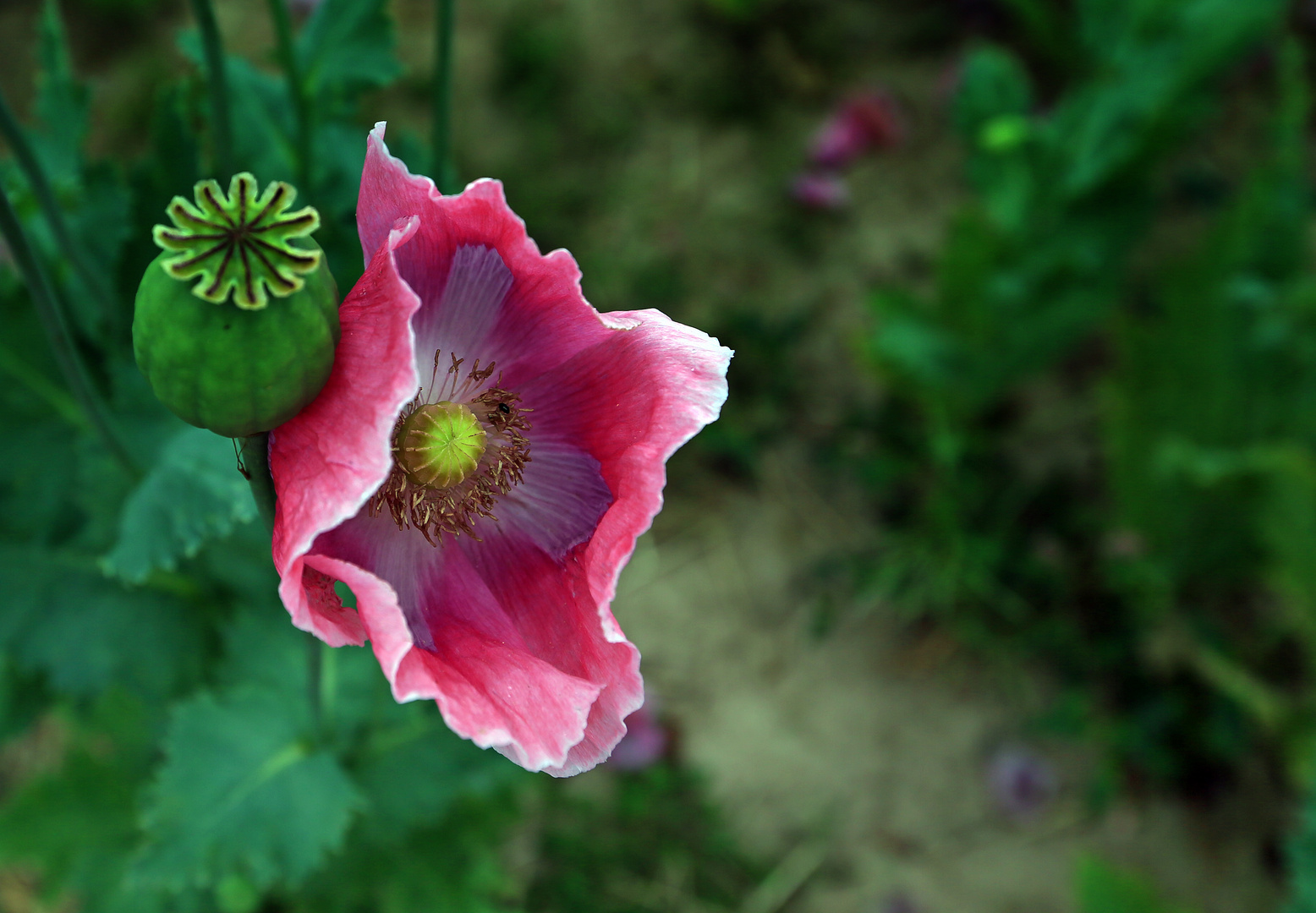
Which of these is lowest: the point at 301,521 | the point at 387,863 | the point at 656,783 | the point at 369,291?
the point at 656,783

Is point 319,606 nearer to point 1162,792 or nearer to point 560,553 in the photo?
point 560,553

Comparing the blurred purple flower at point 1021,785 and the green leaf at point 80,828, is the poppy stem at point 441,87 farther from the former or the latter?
the blurred purple flower at point 1021,785

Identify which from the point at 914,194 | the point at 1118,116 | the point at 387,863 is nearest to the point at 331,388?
the point at 387,863

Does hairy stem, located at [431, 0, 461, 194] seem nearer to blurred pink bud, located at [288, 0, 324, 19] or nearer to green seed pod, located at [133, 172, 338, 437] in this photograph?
green seed pod, located at [133, 172, 338, 437]

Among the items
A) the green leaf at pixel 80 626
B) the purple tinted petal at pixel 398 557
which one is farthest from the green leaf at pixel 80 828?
the purple tinted petal at pixel 398 557

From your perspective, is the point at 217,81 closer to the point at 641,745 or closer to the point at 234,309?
the point at 234,309
